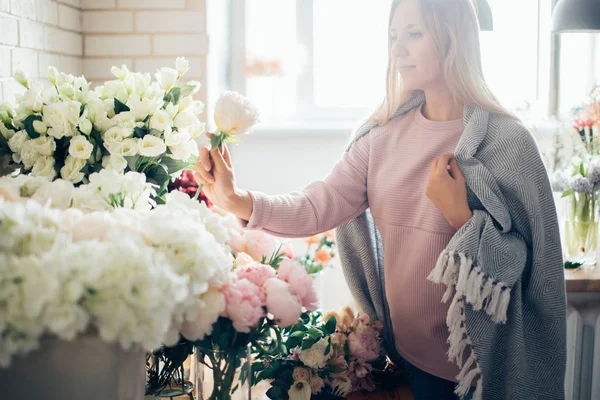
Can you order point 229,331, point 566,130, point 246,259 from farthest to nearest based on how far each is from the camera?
point 566,130
point 246,259
point 229,331

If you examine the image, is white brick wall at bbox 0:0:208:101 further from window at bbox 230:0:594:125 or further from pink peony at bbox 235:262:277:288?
pink peony at bbox 235:262:277:288

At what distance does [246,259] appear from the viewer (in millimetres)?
981

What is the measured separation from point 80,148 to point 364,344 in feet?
1.97

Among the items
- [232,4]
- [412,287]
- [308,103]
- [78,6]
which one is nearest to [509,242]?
[412,287]

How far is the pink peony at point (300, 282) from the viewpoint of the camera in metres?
0.85

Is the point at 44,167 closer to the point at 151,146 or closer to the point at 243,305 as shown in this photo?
the point at 151,146

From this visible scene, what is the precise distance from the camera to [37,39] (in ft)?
5.41

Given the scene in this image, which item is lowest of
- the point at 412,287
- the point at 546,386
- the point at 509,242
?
the point at 546,386

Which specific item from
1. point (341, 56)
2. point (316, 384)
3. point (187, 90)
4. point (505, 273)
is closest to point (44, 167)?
point (187, 90)

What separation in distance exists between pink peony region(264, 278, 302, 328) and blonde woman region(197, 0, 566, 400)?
40cm

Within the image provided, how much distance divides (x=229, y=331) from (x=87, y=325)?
0.79 ft

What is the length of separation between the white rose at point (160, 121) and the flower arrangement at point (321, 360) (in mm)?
403

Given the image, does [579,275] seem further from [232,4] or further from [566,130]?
[232,4]

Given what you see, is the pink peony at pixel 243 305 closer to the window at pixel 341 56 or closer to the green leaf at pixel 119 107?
the green leaf at pixel 119 107
